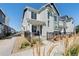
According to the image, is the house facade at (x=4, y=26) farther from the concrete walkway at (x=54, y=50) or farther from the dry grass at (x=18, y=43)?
the concrete walkway at (x=54, y=50)

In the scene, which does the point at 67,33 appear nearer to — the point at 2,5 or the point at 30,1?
the point at 30,1

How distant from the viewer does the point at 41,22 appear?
2.21 meters

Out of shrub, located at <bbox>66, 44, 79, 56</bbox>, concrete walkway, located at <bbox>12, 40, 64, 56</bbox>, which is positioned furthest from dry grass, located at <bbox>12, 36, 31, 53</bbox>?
shrub, located at <bbox>66, 44, 79, 56</bbox>

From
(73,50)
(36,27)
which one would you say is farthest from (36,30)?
(73,50)

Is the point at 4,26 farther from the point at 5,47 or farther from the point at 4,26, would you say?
the point at 5,47

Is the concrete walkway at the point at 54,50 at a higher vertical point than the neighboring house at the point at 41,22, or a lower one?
lower

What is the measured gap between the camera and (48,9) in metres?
2.26

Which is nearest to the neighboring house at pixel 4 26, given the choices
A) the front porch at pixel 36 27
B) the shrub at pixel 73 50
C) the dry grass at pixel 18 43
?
the dry grass at pixel 18 43

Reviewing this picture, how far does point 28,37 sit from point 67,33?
45cm

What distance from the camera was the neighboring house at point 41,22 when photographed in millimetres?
2211

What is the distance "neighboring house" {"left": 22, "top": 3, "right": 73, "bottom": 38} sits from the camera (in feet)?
7.25

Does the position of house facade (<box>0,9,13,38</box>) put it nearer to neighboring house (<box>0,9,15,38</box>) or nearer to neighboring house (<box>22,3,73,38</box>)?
neighboring house (<box>0,9,15,38</box>)

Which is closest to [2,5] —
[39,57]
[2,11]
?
[2,11]

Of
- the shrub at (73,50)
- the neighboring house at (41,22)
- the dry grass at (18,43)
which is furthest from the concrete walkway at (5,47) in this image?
the shrub at (73,50)
